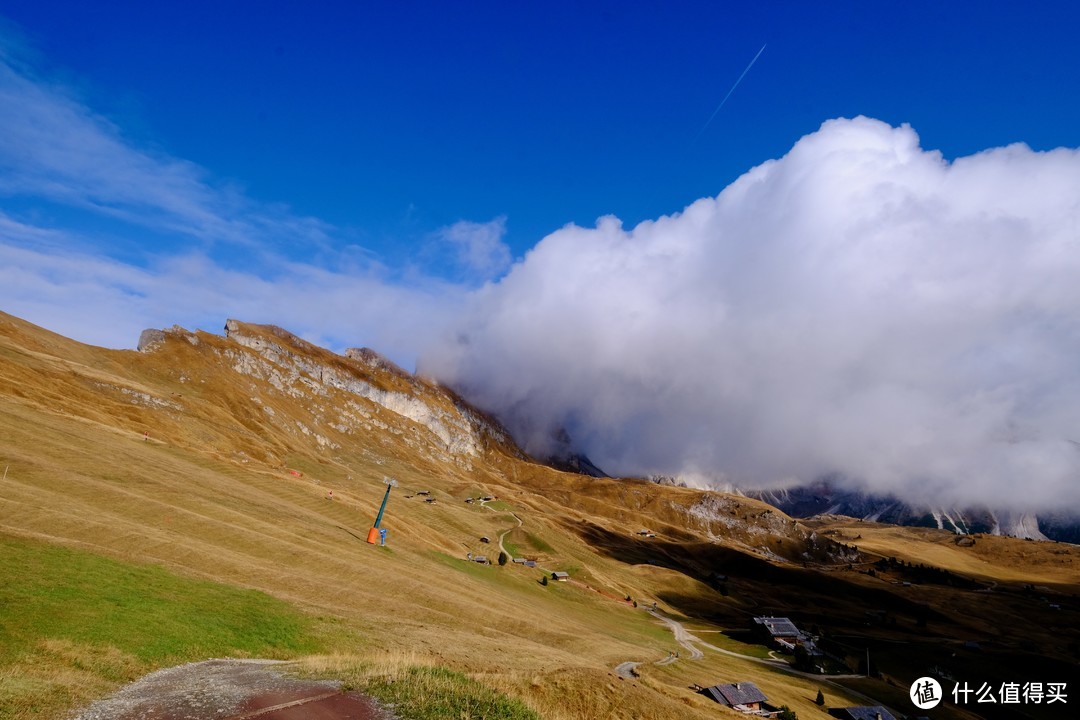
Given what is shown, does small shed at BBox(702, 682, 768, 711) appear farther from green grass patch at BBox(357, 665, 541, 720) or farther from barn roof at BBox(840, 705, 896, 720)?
green grass patch at BBox(357, 665, 541, 720)

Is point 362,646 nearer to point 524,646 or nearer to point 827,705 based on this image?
point 524,646

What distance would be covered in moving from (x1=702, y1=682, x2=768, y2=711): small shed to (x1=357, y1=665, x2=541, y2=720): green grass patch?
38410 mm

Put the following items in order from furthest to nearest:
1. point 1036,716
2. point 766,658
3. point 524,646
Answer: point 766,658 → point 1036,716 → point 524,646

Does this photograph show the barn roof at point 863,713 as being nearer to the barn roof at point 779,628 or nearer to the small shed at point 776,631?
the small shed at point 776,631

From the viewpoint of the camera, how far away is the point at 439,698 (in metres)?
21.3

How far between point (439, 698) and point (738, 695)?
45255mm

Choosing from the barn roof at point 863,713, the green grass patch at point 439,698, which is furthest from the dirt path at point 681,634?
the green grass patch at point 439,698

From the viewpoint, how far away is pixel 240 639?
30203 mm

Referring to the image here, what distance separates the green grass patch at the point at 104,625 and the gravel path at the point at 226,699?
1112mm

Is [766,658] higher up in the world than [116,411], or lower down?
lower down

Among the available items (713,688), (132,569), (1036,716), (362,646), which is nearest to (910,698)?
(1036,716)

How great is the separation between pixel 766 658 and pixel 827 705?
32043 mm

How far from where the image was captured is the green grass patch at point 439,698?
786 inches

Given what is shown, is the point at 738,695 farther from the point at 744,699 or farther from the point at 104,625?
the point at 104,625
